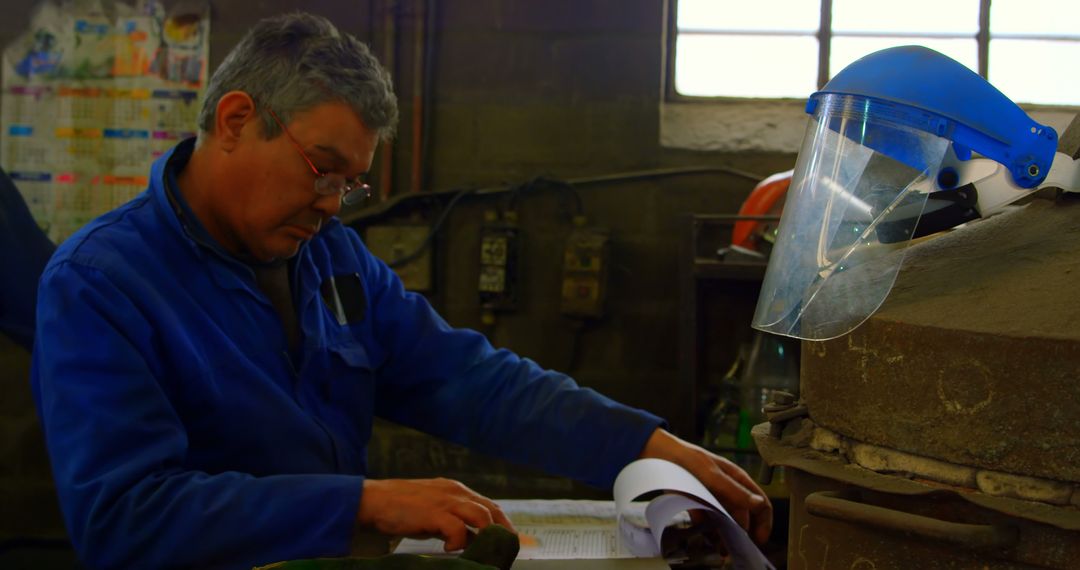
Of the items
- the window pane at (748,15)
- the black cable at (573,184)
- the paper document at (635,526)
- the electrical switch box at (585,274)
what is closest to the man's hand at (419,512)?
the paper document at (635,526)

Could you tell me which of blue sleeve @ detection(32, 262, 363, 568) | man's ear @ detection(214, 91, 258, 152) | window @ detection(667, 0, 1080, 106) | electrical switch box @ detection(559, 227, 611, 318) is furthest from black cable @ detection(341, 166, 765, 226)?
blue sleeve @ detection(32, 262, 363, 568)

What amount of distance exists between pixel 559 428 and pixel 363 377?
320 millimetres

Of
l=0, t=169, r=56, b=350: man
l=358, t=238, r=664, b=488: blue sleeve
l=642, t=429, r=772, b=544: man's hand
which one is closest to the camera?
l=642, t=429, r=772, b=544: man's hand

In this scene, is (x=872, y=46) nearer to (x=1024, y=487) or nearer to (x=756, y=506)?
(x=756, y=506)

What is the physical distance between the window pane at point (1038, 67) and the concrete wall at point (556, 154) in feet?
2.43

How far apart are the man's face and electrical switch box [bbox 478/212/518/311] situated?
139 centimetres

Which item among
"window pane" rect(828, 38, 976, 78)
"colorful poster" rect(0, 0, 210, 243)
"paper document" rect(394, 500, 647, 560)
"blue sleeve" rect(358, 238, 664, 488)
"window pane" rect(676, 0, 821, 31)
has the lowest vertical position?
"paper document" rect(394, 500, 647, 560)

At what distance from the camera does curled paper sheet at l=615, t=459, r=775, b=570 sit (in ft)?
3.80

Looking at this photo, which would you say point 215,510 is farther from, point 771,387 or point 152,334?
point 771,387

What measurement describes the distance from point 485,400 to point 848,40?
6.29 feet

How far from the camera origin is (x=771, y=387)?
89.6 inches

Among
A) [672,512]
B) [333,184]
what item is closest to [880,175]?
[672,512]

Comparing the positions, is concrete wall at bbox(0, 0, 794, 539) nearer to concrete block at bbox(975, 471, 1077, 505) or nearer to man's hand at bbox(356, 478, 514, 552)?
man's hand at bbox(356, 478, 514, 552)

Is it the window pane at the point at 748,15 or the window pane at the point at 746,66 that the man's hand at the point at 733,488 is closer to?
the window pane at the point at 746,66
